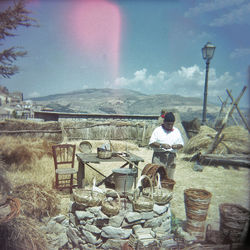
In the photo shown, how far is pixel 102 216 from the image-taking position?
352cm

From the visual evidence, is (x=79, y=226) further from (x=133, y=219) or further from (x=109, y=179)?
(x=109, y=179)

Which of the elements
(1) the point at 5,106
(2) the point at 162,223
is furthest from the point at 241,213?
(1) the point at 5,106

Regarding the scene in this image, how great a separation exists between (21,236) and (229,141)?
28.0 feet

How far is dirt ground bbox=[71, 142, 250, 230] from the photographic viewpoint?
4797mm

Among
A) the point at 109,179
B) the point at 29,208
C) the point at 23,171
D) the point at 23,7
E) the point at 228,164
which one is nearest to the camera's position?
the point at 29,208

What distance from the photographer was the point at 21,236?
3188mm

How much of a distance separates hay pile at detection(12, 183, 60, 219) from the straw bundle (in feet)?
2.41

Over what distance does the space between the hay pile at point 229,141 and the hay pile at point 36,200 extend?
648 cm

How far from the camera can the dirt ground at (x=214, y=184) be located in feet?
15.7

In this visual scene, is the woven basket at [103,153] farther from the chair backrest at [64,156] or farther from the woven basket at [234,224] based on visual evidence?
the woven basket at [234,224]

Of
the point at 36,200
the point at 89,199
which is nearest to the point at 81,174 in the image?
the point at 36,200

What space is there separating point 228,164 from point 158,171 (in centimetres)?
578

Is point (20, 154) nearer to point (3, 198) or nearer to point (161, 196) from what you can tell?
point (3, 198)

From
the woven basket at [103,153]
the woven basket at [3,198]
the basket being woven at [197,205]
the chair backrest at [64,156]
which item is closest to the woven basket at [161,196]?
the basket being woven at [197,205]
